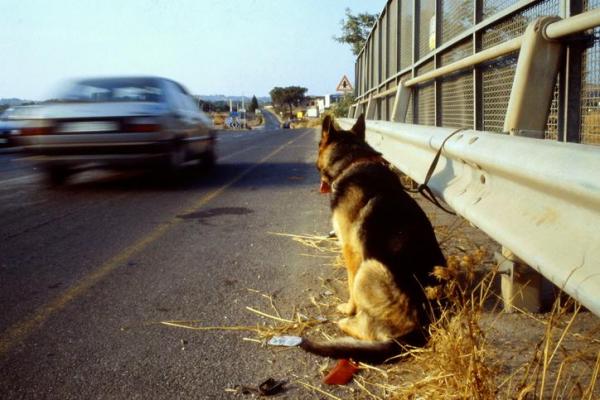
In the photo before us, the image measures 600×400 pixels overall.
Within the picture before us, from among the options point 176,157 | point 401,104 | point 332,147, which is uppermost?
point 401,104

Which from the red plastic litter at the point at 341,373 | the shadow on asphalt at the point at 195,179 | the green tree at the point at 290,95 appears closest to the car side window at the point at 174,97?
the shadow on asphalt at the point at 195,179

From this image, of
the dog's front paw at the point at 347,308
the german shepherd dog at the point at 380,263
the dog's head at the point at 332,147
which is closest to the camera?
the german shepherd dog at the point at 380,263

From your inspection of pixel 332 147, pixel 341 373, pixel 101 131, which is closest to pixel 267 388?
pixel 341 373

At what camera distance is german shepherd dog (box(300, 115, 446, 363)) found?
2510mm

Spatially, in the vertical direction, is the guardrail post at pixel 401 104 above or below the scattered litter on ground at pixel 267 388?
above

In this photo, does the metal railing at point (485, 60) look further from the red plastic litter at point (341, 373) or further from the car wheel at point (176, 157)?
the car wheel at point (176, 157)

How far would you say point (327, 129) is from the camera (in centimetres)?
399

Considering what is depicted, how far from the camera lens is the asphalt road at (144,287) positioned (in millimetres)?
2406

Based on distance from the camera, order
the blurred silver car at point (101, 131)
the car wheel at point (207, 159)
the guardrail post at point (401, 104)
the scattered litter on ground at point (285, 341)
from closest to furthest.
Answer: the scattered litter on ground at point (285, 341) → the guardrail post at point (401, 104) → the blurred silver car at point (101, 131) → the car wheel at point (207, 159)

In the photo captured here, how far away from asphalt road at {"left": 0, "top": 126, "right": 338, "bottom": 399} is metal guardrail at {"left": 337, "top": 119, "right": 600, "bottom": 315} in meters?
1.14

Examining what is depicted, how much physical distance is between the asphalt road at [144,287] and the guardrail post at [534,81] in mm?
1629

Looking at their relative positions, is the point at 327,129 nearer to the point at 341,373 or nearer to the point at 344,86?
the point at 341,373

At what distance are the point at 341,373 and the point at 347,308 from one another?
2.41 feet

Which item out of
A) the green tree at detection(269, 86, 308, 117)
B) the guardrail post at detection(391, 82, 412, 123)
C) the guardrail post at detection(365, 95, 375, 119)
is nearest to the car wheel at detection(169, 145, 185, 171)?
the guardrail post at detection(391, 82, 412, 123)
